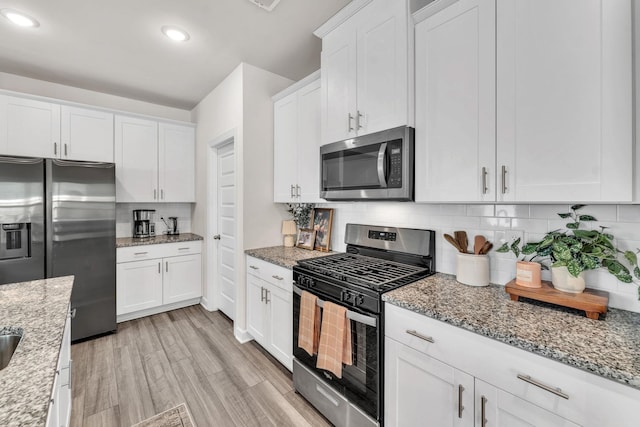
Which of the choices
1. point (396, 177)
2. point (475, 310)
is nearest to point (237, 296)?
point (396, 177)

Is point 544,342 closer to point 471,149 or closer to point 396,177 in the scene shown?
point 471,149

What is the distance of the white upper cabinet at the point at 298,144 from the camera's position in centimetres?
238

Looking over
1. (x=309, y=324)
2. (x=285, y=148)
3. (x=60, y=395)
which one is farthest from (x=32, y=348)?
(x=285, y=148)

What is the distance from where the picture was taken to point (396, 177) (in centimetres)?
164

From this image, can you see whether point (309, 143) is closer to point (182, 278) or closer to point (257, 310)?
point (257, 310)

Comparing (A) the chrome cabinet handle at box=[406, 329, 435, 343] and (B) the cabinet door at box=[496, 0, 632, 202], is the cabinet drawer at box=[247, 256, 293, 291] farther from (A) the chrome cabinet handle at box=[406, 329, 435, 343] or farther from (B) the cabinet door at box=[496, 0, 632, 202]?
(B) the cabinet door at box=[496, 0, 632, 202]

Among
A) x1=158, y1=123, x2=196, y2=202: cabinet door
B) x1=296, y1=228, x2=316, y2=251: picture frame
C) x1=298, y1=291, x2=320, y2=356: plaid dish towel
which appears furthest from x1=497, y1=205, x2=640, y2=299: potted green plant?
x1=158, y1=123, x2=196, y2=202: cabinet door

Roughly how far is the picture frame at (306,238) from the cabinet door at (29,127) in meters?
2.81

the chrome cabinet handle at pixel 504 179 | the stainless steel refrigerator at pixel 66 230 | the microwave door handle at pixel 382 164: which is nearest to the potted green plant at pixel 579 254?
the chrome cabinet handle at pixel 504 179

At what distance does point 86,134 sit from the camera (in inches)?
124

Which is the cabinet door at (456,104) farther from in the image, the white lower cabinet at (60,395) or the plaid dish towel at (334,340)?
the white lower cabinet at (60,395)

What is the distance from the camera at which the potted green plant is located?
45.4 inches

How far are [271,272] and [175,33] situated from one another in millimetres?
2162

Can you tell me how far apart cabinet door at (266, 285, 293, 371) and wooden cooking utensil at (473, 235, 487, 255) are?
1314 mm
